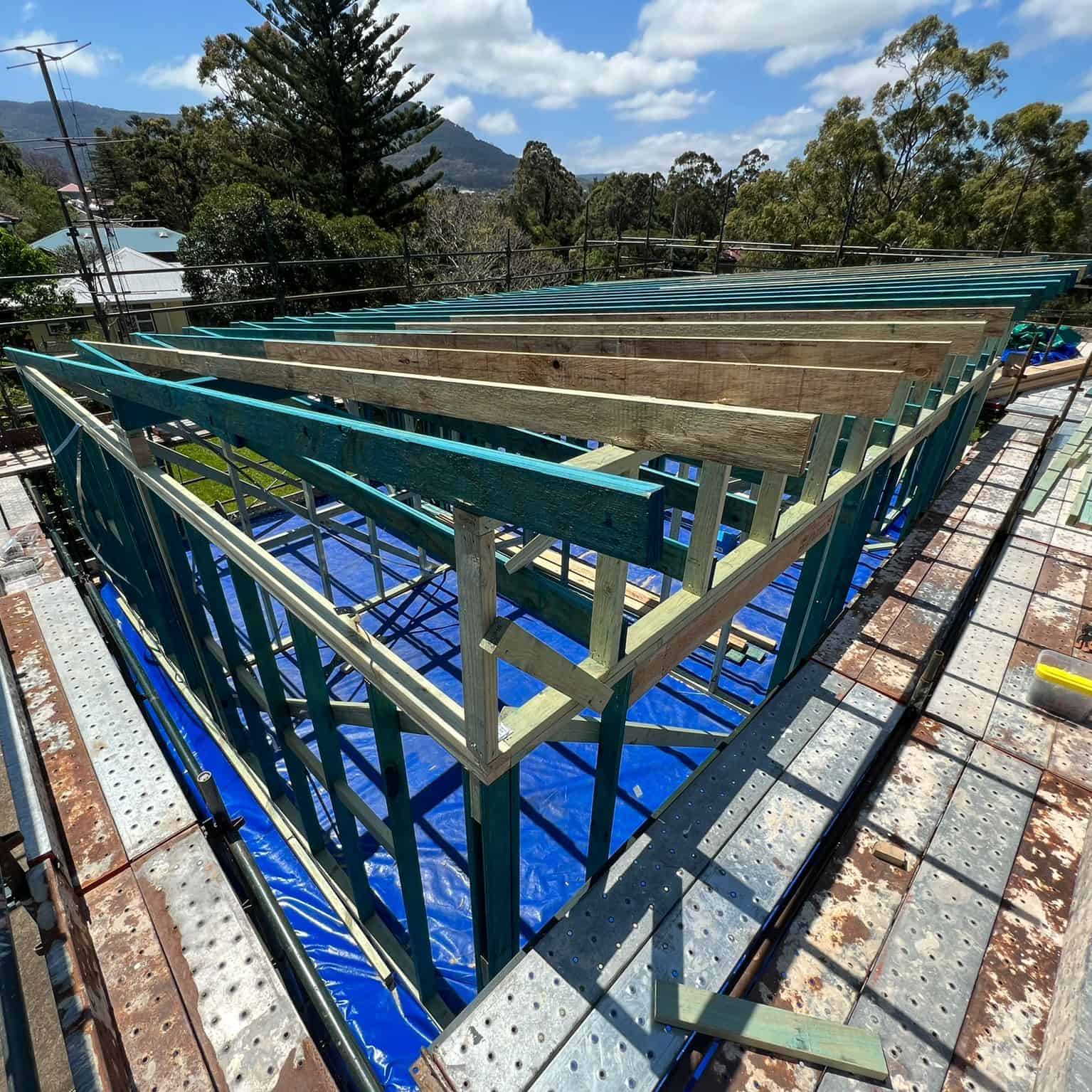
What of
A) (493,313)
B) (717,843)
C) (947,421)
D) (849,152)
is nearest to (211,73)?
(849,152)

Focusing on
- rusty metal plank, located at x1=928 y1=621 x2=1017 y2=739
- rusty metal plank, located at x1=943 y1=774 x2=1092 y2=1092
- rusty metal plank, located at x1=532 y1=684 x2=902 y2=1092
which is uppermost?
rusty metal plank, located at x1=532 y1=684 x2=902 y2=1092

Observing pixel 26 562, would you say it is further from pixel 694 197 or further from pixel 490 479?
pixel 694 197

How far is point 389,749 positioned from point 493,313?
4.52 metres

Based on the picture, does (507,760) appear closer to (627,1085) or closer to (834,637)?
(627,1085)

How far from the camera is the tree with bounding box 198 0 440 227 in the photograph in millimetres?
21641

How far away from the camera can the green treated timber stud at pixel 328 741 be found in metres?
2.93

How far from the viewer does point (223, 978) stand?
2.47 meters

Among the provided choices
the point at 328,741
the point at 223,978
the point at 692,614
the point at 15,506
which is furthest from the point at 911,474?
the point at 15,506

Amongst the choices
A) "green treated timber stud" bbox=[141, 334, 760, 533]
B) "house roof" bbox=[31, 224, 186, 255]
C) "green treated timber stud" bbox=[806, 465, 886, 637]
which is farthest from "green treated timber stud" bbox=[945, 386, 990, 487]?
"house roof" bbox=[31, 224, 186, 255]

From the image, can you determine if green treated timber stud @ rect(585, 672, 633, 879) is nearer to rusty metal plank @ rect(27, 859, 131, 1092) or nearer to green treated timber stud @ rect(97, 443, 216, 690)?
rusty metal plank @ rect(27, 859, 131, 1092)

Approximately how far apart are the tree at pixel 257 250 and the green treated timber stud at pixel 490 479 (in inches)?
683

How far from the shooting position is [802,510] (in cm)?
292

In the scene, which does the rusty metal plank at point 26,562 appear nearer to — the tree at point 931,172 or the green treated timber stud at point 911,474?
the green treated timber stud at point 911,474

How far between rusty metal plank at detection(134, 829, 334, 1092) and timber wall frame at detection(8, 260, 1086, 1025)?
28.9 inches
